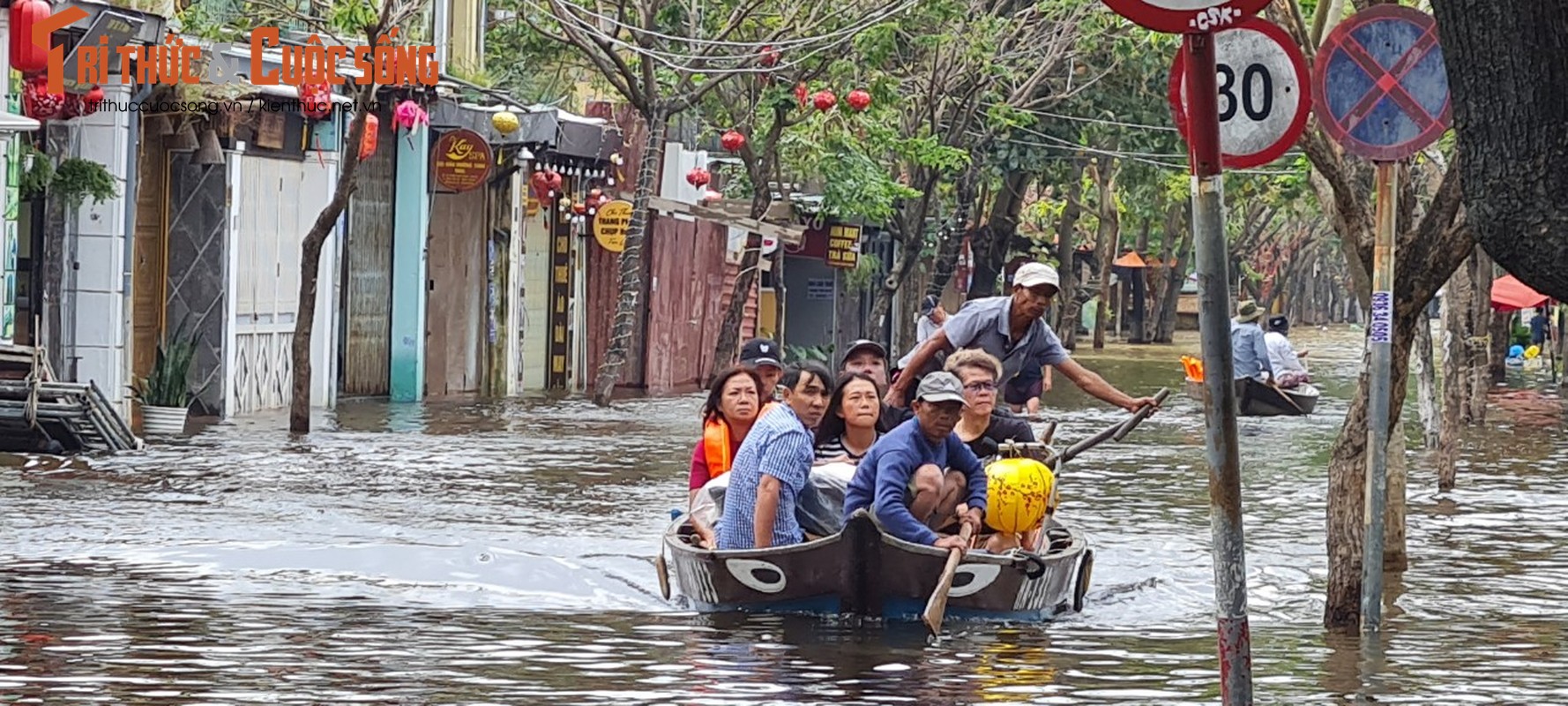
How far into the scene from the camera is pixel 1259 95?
7.98 metres

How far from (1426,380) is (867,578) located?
31.9 feet

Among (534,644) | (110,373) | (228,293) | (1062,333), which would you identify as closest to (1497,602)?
(534,644)

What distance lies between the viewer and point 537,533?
1549 centimetres

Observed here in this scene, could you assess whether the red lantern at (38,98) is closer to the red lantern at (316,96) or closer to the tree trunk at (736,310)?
the red lantern at (316,96)

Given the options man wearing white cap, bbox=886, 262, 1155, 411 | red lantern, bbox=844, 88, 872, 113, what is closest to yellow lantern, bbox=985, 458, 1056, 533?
man wearing white cap, bbox=886, 262, 1155, 411

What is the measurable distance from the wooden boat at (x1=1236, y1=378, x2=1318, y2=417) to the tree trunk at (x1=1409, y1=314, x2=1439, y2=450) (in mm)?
4726

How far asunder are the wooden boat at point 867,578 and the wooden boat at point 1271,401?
18.2 m

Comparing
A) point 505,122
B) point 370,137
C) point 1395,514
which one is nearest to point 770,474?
point 1395,514

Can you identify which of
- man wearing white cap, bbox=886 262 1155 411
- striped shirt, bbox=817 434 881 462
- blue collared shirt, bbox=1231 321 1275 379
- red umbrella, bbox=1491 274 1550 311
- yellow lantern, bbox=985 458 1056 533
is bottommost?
yellow lantern, bbox=985 458 1056 533

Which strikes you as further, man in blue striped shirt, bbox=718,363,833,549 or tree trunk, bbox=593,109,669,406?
tree trunk, bbox=593,109,669,406

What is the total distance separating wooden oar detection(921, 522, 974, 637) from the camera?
35.6ft

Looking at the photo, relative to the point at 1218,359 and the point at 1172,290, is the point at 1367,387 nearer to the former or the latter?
the point at 1218,359

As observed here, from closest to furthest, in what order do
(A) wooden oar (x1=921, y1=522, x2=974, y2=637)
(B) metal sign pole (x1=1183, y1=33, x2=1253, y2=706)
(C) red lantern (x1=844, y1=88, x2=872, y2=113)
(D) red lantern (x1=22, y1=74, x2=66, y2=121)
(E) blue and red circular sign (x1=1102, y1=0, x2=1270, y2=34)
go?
(E) blue and red circular sign (x1=1102, y1=0, x2=1270, y2=34) → (B) metal sign pole (x1=1183, y1=33, x2=1253, y2=706) → (A) wooden oar (x1=921, y1=522, x2=974, y2=637) → (D) red lantern (x1=22, y1=74, x2=66, y2=121) → (C) red lantern (x1=844, y1=88, x2=872, y2=113)

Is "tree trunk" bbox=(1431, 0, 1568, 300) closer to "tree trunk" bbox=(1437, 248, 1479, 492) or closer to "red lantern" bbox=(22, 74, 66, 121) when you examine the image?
"tree trunk" bbox=(1437, 248, 1479, 492)
